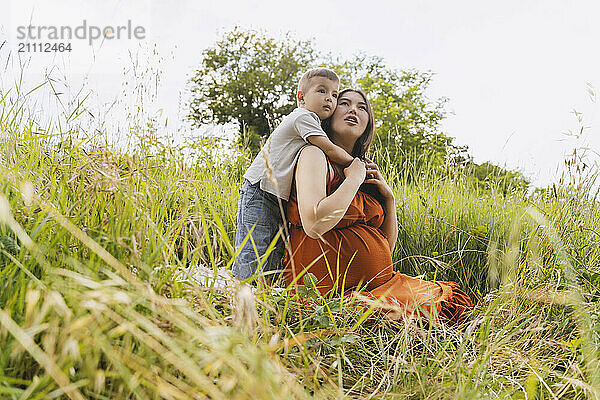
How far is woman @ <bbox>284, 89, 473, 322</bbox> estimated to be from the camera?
8.40 feet

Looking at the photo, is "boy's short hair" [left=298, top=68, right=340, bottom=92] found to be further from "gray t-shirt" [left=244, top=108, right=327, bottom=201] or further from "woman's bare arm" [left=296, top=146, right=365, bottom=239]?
"woman's bare arm" [left=296, top=146, right=365, bottom=239]

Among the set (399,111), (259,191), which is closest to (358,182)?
(259,191)

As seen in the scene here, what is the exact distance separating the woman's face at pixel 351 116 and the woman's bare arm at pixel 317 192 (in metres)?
0.41

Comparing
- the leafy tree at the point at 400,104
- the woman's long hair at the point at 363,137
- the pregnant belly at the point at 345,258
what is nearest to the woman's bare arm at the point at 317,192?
the pregnant belly at the point at 345,258

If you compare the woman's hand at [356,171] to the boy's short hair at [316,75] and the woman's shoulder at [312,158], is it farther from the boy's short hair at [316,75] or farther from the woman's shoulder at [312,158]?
the boy's short hair at [316,75]

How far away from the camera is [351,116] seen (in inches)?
121

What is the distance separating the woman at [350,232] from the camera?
2.56m

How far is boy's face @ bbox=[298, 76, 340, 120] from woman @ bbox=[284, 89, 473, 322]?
0.53ft

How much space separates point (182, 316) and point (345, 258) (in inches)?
64.4

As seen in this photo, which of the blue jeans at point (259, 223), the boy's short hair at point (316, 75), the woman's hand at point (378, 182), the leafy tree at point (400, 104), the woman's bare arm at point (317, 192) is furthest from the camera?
the leafy tree at point (400, 104)

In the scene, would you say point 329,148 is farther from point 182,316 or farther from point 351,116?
point 182,316

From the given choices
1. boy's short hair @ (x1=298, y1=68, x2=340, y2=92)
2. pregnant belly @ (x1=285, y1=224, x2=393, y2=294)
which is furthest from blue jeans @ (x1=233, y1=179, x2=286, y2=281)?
boy's short hair @ (x1=298, y1=68, x2=340, y2=92)

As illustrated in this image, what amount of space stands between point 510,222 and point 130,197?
2933mm

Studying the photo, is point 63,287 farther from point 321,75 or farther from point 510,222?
point 510,222
